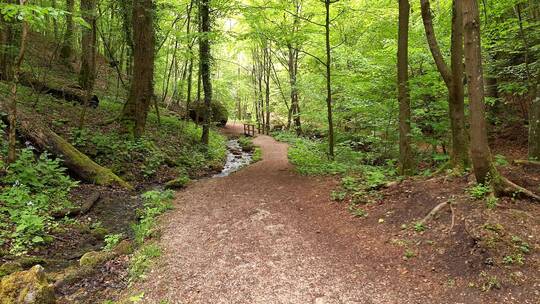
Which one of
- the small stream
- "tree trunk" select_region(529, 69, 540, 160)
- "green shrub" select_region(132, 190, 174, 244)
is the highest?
"tree trunk" select_region(529, 69, 540, 160)

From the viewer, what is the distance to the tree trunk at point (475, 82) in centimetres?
531

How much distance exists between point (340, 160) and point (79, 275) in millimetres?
9878

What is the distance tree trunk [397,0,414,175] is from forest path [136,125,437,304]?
2.17 meters

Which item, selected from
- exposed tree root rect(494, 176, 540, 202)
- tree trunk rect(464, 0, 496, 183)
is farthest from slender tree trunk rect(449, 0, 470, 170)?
tree trunk rect(464, 0, 496, 183)

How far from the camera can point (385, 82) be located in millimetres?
12227

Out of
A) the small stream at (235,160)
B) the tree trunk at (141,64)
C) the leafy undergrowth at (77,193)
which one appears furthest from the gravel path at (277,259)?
the tree trunk at (141,64)

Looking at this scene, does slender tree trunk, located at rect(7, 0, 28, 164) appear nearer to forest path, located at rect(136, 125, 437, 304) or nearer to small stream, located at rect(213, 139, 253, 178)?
forest path, located at rect(136, 125, 437, 304)

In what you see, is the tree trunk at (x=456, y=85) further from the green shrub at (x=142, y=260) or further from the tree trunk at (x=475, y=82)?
the green shrub at (x=142, y=260)

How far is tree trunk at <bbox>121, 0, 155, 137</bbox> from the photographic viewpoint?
13.7m

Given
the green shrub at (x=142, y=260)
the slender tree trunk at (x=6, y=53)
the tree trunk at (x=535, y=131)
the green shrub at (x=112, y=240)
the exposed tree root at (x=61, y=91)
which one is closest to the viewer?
the green shrub at (x=142, y=260)

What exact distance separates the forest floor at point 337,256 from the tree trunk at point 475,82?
907 millimetres

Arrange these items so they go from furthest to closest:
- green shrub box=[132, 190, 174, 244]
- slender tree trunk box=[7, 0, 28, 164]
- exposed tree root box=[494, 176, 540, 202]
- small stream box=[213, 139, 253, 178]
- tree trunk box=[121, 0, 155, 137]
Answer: small stream box=[213, 139, 253, 178]
tree trunk box=[121, 0, 155, 137]
slender tree trunk box=[7, 0, 28, 164]
green shrub box=[132, 190, 174, 244]
exposed tree root box=[494, 176, 540, 202]

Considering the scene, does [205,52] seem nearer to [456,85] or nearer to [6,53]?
[6,53]

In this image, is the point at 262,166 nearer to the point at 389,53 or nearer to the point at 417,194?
the point at 389,53
